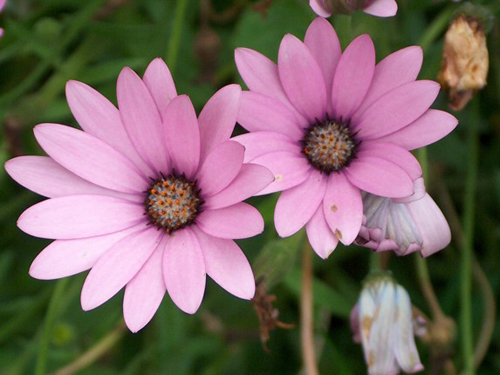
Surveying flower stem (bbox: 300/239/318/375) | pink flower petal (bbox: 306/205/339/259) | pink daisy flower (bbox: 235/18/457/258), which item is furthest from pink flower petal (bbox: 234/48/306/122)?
flower stem (bbox: 300/239/318/375)

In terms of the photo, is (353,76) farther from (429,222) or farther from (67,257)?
(67,257)

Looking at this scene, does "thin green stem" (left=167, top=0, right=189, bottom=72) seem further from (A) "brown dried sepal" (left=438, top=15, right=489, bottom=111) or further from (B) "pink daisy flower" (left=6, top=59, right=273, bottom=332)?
(A) "brown dried sepal" (left=438, top=15, right=489, bottom=111)

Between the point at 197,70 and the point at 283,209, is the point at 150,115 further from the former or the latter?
the point at 197,70

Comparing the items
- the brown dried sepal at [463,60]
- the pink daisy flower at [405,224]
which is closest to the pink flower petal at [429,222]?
the pink daisy flower at [405,224]

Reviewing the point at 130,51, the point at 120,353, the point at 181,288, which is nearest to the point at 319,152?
the point at 181,288

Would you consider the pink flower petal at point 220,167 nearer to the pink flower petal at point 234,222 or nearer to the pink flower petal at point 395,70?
the pink flower petal at point 234,222

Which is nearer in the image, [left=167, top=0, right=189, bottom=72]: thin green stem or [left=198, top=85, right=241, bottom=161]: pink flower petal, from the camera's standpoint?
[left=198, top=85, right=241, bottom=161]: pink flower petal
